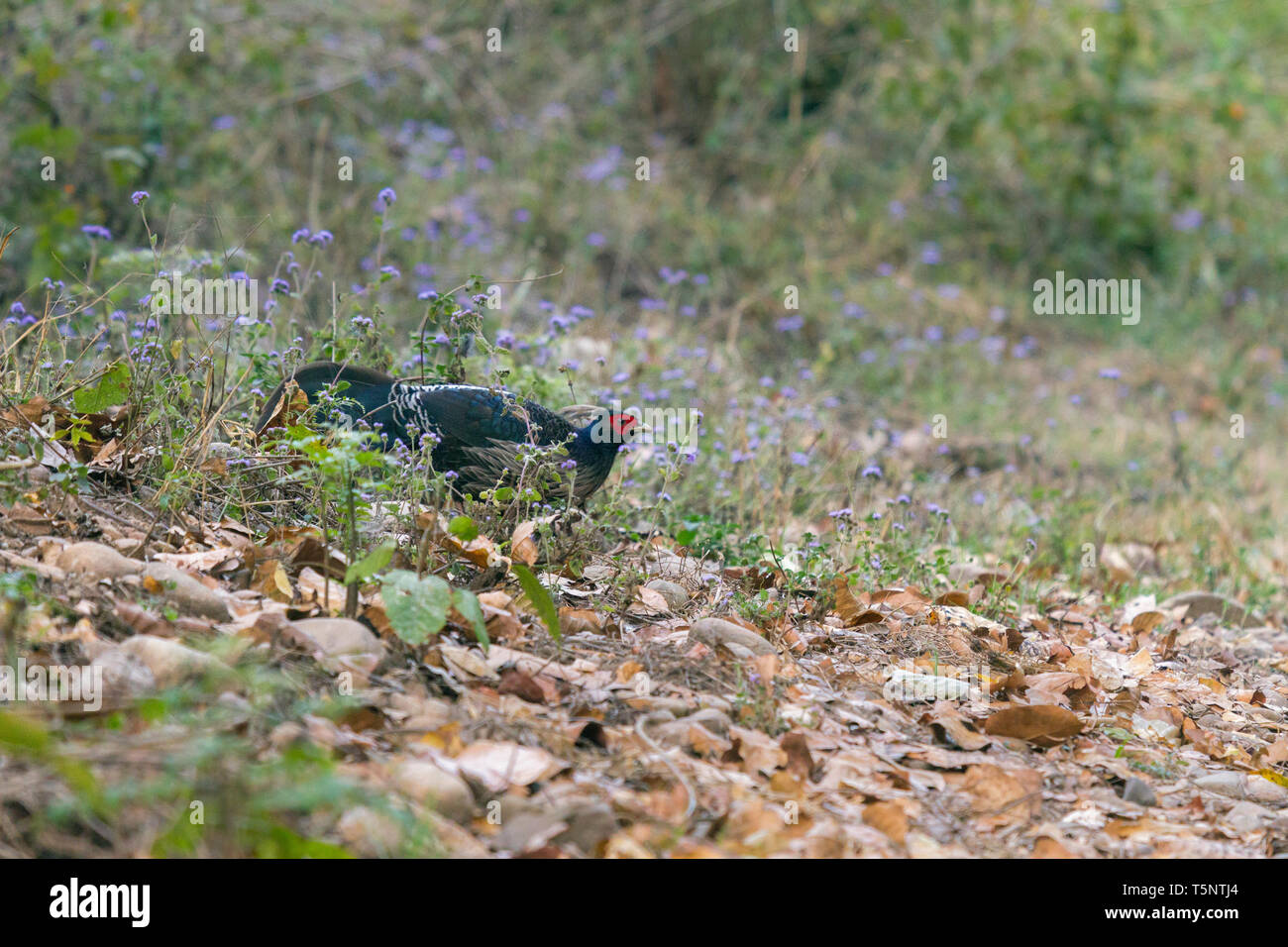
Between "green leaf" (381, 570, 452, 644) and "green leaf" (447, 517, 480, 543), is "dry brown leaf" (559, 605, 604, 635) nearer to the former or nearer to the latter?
"green leaf" (447, 517, 480, 543)

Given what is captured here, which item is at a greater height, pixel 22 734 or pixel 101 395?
pixel 101 395

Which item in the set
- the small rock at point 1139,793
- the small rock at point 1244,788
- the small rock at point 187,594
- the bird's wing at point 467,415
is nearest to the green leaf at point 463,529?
the small rock at point 187,594

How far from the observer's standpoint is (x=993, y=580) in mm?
3734

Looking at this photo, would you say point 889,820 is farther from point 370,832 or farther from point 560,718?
point 370,832

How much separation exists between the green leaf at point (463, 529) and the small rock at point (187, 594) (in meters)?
0.51

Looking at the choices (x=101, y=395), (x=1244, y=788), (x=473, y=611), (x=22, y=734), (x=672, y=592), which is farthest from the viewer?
(x=672, y=592)

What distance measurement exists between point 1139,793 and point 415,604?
5.10ft

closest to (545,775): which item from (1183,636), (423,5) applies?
(1183,636)

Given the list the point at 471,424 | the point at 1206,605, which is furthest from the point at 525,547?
the point at 1206,605

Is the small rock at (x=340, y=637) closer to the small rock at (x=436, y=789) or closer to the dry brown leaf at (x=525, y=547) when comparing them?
the small rock at (x=436, y=789)

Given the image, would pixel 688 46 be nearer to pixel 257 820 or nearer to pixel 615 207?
pixel 615 207

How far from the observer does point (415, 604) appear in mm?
2338

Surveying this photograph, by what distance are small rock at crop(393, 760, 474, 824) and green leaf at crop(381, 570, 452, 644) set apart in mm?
337

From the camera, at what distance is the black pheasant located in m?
3.30
